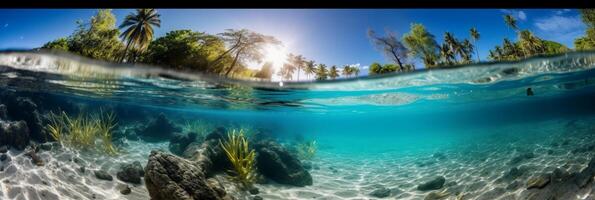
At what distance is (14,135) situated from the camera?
1233cm

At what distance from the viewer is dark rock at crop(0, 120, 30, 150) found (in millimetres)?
12133

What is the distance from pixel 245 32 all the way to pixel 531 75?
17471 millimetres

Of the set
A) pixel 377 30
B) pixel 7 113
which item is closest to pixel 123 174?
pixel 7 113

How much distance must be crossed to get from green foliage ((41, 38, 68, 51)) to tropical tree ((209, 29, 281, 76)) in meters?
4.60

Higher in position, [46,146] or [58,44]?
[58,44]

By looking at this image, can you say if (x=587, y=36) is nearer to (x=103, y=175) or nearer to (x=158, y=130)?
(x=103, y=175)

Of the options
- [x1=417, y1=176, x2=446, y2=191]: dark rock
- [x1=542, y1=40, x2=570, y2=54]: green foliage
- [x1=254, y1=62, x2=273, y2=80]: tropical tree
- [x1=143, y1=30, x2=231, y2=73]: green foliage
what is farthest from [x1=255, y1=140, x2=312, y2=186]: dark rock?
[x1=542, y1=40, x2=570, y2=54]: green foliage

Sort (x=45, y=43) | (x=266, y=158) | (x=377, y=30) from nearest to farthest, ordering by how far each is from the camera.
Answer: (x=377, y=30)
(x=45, y=43)
(x=266, y=158)

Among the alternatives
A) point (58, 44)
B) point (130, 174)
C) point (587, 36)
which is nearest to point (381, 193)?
point (130, 174)

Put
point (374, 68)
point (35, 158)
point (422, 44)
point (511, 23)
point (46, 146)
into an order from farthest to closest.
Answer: point (46, 146) < point (374, 68) < point (35, 158) < point (422, 44) < point (511, 23)

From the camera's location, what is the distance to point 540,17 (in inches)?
352

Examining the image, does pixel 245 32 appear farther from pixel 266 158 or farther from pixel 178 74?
pixel 266 158

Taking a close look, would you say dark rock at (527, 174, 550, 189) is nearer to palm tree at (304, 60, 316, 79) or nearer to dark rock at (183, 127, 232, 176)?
palm tree at (304, 60, 316, 79)

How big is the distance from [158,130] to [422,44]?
18.7 meters
